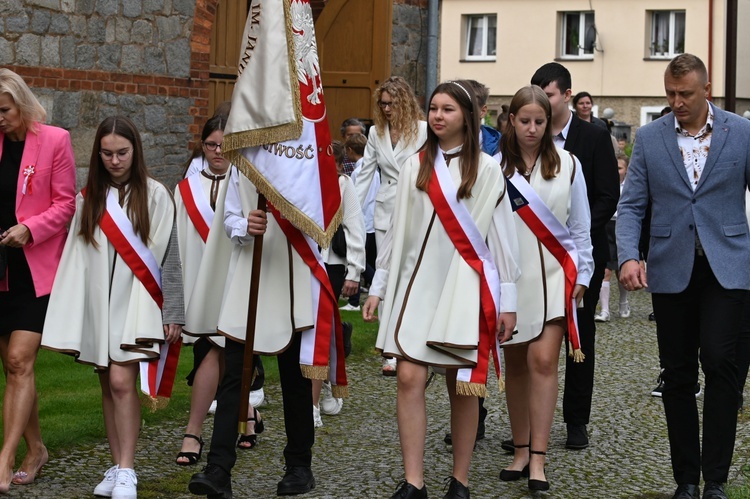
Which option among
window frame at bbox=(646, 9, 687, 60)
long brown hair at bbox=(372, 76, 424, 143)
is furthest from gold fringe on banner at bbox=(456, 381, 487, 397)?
window frame at bbox=(646, 9, 687, 60)

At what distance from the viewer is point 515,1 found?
41.8 meters

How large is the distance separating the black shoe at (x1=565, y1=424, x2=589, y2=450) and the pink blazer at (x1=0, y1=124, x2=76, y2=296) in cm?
308

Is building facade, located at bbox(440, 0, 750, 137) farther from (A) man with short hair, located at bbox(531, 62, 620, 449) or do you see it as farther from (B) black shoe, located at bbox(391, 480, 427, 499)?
(B) black shoe, located at bbox(391, 480, 427, 499)

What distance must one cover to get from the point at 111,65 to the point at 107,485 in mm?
7430

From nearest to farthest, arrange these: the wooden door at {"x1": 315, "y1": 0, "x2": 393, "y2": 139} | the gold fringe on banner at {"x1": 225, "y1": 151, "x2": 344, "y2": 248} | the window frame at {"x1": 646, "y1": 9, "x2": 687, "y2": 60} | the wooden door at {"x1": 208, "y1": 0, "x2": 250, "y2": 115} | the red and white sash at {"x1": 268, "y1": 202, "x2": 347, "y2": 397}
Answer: the gold fringe on banner at {"x1": 225, "y1": 151, "x2": 344, "y2": 248} → the red and white sash at {"x1": 268, "y1": 202, "x2": 347, "y2": 397} → the wooden door at {"x1": 208, "y1": 0, "x2": 250, "y2": 115} → the wooden door at {"x1": 315, "y1": 0, "x2": 393, "y2": 139} → the window frame at {"x1": 646, "y1": 9, "x2": 687, "y2": 60}

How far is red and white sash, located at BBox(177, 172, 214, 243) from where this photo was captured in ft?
23.5

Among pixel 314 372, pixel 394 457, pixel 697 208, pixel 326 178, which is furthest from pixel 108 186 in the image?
pixel 697 208

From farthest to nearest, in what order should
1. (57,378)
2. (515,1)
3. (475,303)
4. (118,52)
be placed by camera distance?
(515,1), (118,52), (57,378), (475,303)

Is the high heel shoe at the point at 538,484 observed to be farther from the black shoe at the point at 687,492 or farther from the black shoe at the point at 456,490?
the black shoe at the point at 687,492

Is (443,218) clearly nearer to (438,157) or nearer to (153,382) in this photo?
(438,157)

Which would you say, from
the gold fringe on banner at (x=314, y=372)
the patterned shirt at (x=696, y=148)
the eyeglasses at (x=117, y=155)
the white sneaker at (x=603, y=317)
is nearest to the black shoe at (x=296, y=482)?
the gold fringe on banner at (x=314, y=372)

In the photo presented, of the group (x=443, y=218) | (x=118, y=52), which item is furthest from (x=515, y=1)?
(x=443, y=218)

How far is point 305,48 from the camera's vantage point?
6500 mm

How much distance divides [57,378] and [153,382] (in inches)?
121
